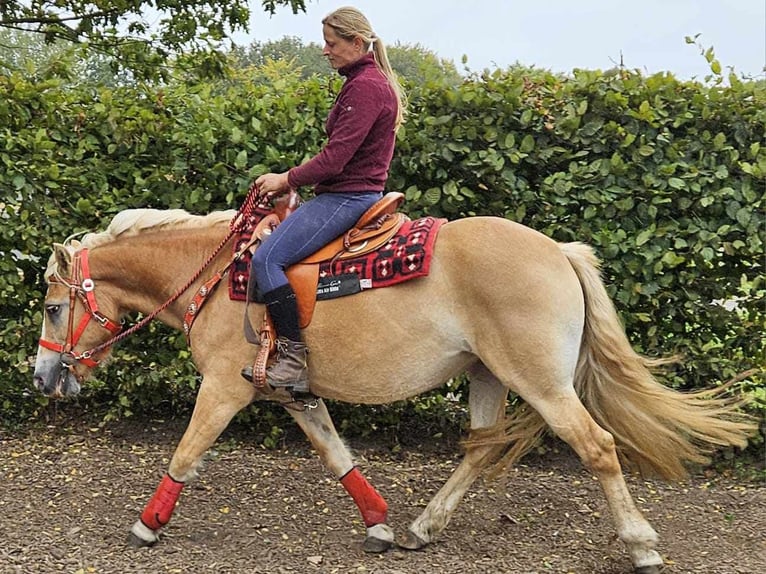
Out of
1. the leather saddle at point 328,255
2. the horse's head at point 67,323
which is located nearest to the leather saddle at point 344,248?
the leather saddle at point 328,255

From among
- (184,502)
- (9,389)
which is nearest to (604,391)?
(184,502)

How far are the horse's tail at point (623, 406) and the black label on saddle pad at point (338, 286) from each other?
1000 millimetres

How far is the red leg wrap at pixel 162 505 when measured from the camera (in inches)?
156

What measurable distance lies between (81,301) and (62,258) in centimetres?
24

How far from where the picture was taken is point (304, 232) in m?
3.79

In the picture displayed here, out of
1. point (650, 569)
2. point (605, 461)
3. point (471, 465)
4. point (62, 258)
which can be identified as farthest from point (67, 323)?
point (650, 569)

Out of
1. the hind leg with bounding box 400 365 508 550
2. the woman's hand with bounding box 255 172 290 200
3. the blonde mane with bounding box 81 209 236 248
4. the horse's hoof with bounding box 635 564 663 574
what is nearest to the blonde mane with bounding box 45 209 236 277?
the blonde mane with bounding box 81 209 236 248

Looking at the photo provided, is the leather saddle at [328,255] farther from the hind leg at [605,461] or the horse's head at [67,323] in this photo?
the hind leg at [605,461]

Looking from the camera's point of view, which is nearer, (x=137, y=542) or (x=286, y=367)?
(x=286, y=367)

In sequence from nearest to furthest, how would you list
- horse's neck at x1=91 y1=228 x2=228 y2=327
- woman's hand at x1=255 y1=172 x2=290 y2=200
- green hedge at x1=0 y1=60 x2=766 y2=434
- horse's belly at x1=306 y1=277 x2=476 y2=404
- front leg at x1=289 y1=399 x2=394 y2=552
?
horse's belly at x1=306 y1=277 x2=476 y2=404
woman's hand at x1=255 y1=172 x2=290 y2=200
front leg at x1=289 y1=399 x2=394 y2=552
horse's neck at x1=91 y1=228 x2=228 y2=327
green hedge at x1=0 y1=60 x2=766 y2=434

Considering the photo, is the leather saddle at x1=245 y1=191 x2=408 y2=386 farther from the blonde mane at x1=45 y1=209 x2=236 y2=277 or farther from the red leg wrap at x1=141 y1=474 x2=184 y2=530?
the red leg wrap at x1=141 y1=474 x2=184 y2=530

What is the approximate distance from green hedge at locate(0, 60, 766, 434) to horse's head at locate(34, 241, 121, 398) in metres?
1.21

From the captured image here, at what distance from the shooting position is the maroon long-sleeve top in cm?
365

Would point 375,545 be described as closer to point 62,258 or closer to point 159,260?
point 159,260
